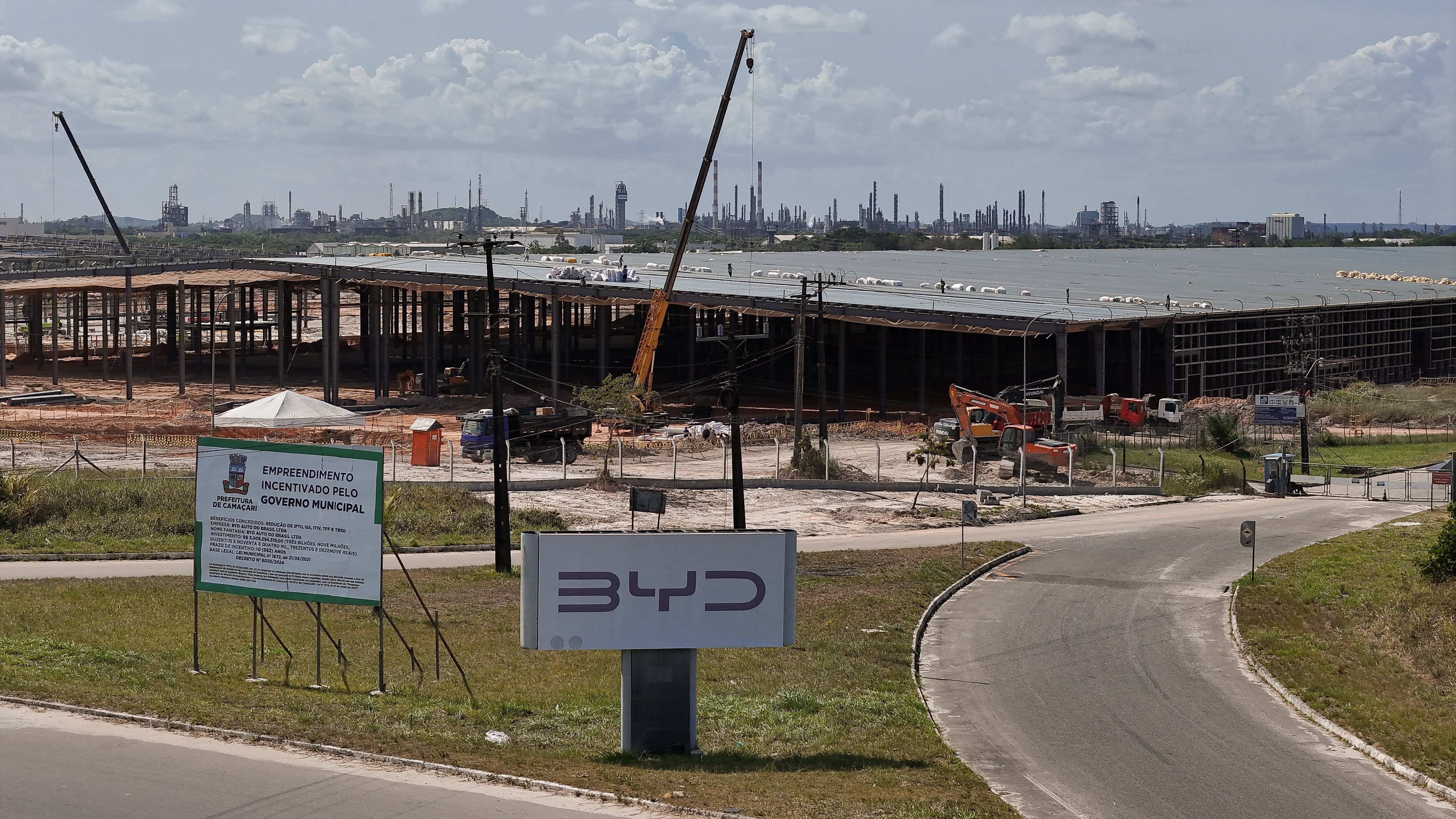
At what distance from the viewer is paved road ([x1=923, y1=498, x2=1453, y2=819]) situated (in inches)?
687

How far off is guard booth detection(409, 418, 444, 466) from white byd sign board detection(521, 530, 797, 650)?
35.6 m

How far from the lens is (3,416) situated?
6775 centimetres

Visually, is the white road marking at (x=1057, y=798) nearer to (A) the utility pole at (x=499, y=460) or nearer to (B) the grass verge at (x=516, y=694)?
(B) the grass verge at (x=516, y=694)

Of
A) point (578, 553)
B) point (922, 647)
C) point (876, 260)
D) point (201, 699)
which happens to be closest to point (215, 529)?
point (201, 699)

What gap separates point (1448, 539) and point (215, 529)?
26.9 metres

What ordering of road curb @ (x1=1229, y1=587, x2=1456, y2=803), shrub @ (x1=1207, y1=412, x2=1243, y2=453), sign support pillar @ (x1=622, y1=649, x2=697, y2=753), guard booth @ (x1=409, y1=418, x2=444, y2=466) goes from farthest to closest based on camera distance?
Answer: shrub @ (x1=1207, y1=412, x2=1243, y2=453) → guard booth @ (x1=409, y1=418, x2=444, y2=466) → road curb @ (x1=1229, y1=587, x2=1456, y2=803) → sign support pillar @ (x1=622, y1=649, x2=697, y2=753)

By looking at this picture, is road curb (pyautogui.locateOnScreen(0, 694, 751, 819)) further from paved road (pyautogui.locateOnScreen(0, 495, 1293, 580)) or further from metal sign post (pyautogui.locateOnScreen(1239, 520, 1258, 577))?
metal sign post (pyautogui.locateOnScreen(1239, 520, 1258, 577))

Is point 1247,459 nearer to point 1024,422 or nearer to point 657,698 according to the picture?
point 1024,422

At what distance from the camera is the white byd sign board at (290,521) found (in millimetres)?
19266

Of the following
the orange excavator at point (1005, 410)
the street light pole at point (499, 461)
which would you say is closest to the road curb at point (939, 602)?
the street light pole at point (499, 461)

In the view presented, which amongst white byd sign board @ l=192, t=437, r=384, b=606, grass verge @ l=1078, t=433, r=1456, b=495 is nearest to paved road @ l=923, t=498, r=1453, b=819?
white byd sign board @ l=192, t=437, r=384, b=606

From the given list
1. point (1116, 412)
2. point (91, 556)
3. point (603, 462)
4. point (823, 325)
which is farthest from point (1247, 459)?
point (91, 556)

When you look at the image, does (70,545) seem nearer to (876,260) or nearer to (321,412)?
(321,412)

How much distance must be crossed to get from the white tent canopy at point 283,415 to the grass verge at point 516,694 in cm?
1317
